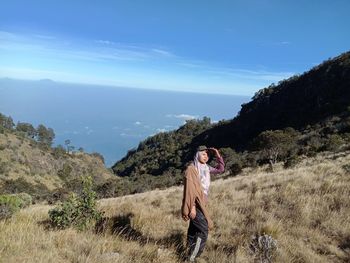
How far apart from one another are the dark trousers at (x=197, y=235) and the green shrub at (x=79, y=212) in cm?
224

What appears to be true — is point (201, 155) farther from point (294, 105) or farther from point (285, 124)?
point (294, 105)

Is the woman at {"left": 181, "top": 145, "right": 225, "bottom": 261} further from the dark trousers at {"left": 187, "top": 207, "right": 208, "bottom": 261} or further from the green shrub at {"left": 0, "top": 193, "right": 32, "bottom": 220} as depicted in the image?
the green shrub at {"left": 0, "top": 193, "right": 32, "bottom": 220}

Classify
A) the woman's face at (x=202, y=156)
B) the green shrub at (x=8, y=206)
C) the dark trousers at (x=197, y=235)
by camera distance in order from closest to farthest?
the dark trousers at (x=197, y=235)
the woman's face at (x=202, y=156)
the green shrub at (x=8, y=206)

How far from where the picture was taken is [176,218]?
8672 millimetres

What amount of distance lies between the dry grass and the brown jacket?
685 millimetres

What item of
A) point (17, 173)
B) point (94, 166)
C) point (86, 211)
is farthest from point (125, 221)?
point (94, 166)

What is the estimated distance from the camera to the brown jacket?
19.0ft

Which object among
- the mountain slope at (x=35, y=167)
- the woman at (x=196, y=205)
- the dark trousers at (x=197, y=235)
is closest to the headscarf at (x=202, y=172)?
the woman at (x=196, y=205)

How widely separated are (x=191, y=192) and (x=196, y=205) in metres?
0.32

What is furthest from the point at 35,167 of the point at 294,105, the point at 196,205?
the point at 196,205

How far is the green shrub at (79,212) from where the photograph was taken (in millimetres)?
7398

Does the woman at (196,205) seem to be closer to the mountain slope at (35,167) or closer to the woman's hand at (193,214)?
the woman's hand at (193,214)

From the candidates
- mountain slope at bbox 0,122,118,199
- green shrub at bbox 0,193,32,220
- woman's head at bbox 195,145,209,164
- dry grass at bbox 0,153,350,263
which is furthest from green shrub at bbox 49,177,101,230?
mountain slope at bbox 0,122,118,199

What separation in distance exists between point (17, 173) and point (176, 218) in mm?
69704
